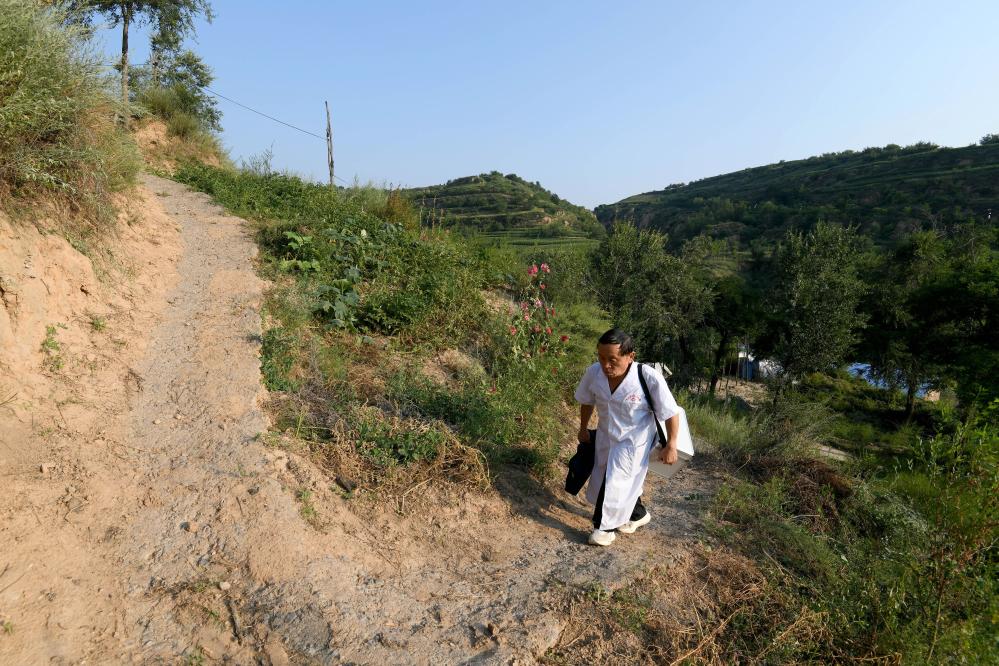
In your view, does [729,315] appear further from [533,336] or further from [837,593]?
[837,593]

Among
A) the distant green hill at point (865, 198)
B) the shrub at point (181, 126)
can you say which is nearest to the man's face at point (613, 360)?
the shrub at point (181, 126)

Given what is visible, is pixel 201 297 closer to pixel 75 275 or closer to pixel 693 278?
pixel 75 275

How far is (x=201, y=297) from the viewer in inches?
214

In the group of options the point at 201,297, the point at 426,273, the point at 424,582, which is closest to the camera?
the point at 424,582

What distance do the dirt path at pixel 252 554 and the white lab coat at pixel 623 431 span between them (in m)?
0.30

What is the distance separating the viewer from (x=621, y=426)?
11.5ft

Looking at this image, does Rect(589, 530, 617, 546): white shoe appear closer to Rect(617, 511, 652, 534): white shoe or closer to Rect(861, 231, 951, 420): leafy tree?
Rect(617, 511, 652, 534): white shoe

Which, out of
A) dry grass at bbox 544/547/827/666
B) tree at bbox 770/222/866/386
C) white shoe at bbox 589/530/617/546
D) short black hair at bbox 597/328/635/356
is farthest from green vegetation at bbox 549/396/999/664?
tree at bbox 770/222/866/386

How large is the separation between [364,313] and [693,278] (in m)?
18.9

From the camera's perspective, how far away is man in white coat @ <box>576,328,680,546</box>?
3369 mm

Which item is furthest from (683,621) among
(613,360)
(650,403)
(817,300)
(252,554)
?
(817,300)

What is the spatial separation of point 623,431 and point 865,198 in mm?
69704

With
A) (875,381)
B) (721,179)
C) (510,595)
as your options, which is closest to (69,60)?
(510,595)

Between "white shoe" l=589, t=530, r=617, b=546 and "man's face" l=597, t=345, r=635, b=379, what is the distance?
1.03 meters
